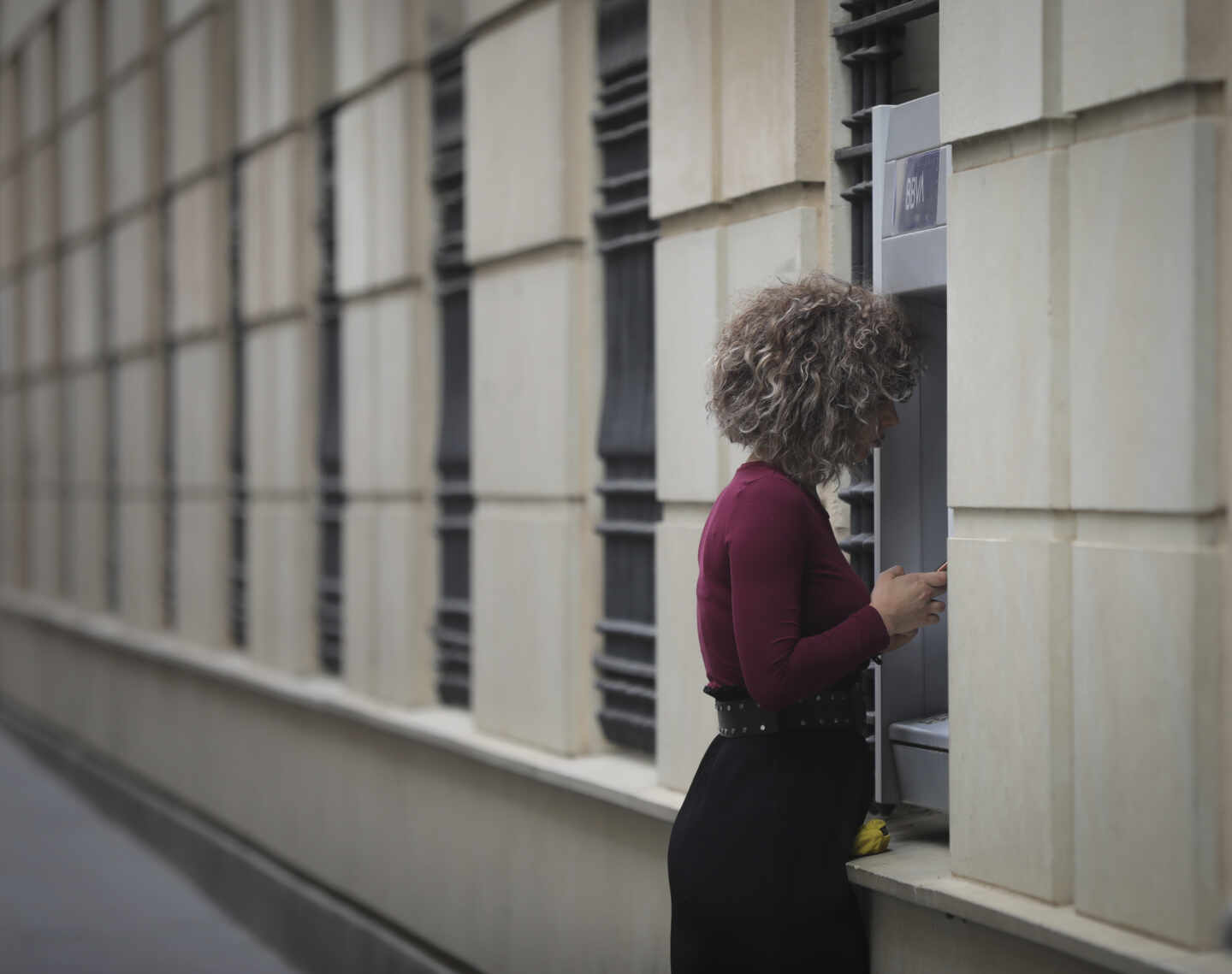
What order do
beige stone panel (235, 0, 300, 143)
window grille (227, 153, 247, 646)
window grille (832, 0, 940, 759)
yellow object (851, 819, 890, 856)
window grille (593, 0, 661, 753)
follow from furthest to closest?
window grille (227, 153, 247, 646) < beige stone panel (235, 0, 300, 143) < window grille (593, 0, 661, 753) < window grille (832, 0, 940, 759) < yellow object (851, 819, 890, 856)

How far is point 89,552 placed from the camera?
1155 centimetres

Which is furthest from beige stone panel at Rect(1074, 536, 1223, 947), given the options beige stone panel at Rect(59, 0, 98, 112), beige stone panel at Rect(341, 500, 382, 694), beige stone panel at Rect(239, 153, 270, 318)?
beige stone panel at Rect(59, 0, 98, 112)

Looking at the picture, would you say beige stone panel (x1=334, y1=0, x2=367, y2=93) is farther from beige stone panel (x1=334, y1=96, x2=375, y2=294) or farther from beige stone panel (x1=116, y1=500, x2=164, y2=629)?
beige stone panel (x1=116, y1=500, x2=164, y2=629)

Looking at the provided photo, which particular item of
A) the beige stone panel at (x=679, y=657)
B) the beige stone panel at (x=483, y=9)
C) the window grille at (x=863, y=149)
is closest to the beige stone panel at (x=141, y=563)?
the beige stone panel at (x=483, y=9)

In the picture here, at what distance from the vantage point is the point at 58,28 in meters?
12.5

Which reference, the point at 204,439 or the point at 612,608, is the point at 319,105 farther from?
the point at 612,608

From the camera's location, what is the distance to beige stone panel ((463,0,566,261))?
16.8ft

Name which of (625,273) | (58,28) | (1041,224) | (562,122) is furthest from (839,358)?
(58,28)

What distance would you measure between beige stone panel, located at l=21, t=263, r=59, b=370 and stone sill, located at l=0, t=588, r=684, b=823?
10.8ft

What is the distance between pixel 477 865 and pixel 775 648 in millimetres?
2814

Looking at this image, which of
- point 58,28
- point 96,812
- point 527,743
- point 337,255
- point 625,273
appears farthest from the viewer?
point 58,28

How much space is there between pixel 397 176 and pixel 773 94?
277 centimetres

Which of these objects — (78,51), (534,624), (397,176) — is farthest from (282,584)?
(78,51)

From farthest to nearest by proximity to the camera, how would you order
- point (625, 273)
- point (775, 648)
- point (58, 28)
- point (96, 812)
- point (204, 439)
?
1. point (58, 28)
2. point (96, 812)
3. point (204, 439)
4. point (625, 273)
5. point (775, 648)
